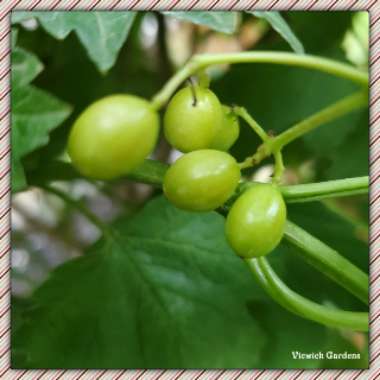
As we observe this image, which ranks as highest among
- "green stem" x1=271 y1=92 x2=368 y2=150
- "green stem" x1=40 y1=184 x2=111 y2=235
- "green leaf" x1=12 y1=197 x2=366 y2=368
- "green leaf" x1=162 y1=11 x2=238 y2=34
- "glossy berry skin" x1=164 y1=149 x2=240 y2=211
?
"green leaf" x1=162 y1=11 x2=238 y2=34

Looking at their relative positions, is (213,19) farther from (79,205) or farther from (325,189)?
(79,205)

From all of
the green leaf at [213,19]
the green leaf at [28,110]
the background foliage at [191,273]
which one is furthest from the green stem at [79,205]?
the green leaf at [213,19]

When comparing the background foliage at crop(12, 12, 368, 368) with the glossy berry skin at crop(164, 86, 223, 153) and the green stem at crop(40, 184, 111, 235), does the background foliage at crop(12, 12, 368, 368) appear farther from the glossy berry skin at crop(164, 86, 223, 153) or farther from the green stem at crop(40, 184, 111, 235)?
the glossy berry skin at crop(164, 86, 223, 153)

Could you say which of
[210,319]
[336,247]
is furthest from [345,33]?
[210,319]

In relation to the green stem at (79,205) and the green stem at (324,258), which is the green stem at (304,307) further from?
the green stem at (79,205)

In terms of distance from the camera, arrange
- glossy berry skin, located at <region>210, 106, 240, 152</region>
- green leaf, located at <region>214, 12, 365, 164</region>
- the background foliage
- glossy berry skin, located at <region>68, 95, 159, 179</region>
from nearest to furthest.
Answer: glossy berry skin, located at <region>68, 95, 159, 179</region> < glossy berry skin, located at <region>210, 106, 240, 152</region> < the background foliage < green leaf, located at <region>214, 12, 365, 164</region>

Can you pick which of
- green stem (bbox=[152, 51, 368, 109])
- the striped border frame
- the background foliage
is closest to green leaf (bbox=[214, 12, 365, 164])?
the background foliage

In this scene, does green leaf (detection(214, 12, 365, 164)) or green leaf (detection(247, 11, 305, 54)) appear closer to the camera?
green leaf (detection(247, 11, 305, 54))
